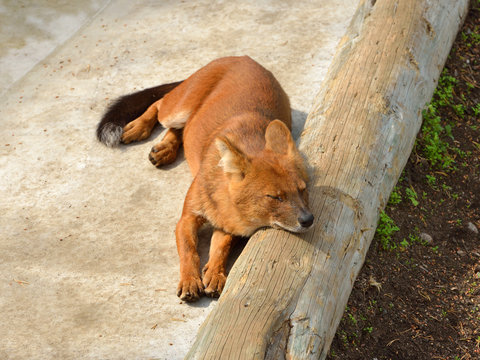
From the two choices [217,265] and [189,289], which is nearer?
[189,289]

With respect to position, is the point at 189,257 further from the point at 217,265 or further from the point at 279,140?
the point at 279,140

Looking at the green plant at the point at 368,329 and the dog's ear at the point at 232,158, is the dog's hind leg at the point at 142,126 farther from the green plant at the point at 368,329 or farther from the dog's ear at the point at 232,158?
the green plant at the point at 368,329

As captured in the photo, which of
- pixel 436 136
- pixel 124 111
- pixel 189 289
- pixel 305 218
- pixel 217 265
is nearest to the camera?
pixel 305 218

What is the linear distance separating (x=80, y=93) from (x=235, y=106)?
6.66ft

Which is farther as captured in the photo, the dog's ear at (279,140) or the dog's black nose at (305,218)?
the dog's ear at (279,140)

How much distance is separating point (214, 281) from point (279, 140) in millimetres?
991

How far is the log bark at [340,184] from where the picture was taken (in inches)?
120

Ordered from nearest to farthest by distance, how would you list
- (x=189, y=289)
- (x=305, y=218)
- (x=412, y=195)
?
1. (x=305, y=218)
2. (x=189, y=289)
3. (x=412, y=195)

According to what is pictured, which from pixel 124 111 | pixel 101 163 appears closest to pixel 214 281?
pixel 101 163

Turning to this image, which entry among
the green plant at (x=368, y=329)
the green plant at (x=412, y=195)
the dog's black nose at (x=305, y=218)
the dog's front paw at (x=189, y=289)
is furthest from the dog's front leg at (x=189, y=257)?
the green plant at (x=412, y=195)

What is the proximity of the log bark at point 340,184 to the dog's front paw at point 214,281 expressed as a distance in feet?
1.40

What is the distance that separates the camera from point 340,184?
153 inches

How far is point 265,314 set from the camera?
304cm

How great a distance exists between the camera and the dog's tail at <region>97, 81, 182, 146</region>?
211 inches
